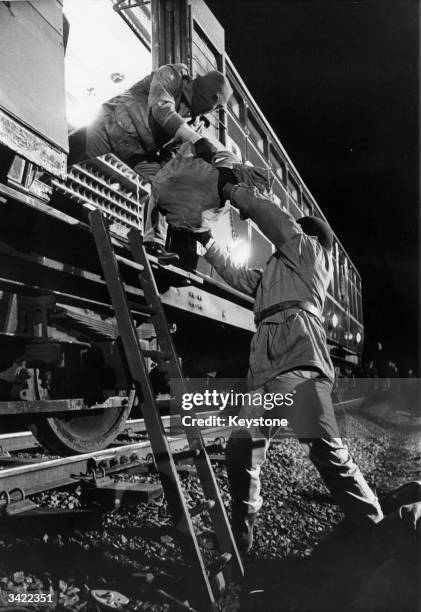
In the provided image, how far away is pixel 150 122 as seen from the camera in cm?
257

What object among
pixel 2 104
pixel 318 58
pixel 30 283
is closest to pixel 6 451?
pixel 30 283

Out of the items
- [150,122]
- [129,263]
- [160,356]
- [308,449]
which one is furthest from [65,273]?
[308,449]

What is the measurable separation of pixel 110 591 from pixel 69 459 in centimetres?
92

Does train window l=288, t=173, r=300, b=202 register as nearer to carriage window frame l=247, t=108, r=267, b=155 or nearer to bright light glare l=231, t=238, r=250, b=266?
carriage window frame l=247, t=108, r=267, b=155

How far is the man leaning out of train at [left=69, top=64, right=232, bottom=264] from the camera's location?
2498 mm

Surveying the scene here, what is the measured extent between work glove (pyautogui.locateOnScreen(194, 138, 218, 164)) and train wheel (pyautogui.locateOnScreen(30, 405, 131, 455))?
1.47 m

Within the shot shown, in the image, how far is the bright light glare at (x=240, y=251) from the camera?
361 cm

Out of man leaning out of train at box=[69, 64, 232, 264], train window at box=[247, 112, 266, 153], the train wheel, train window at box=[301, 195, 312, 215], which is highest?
train window at box=[301, 195, 312, 215]

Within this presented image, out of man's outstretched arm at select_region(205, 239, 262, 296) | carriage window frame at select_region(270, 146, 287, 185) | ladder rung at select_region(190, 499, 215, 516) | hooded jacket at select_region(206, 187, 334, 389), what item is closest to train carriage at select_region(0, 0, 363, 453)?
man's outstretched arm at select_region(205, 239, 262, 296)

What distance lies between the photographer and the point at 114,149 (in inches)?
107

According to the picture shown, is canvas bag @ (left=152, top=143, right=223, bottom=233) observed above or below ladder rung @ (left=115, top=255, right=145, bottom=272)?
above

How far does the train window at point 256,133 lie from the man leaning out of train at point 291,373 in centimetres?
382

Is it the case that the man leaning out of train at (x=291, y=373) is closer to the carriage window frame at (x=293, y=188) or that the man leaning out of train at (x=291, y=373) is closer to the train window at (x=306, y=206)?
the carriage window frame at (x=293, y=188)

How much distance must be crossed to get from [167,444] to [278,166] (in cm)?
594
